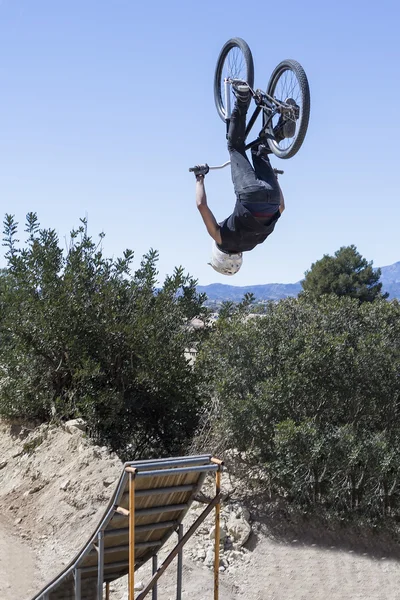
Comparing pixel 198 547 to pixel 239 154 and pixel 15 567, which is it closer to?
pixel 15 567

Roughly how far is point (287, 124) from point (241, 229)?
1.10 m

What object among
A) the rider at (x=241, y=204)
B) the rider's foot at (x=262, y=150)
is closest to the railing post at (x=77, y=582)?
the rider at (x=241, y=204)

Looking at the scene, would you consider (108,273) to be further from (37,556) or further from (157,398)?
(37,556)

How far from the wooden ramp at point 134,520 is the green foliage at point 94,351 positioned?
507 centimetres

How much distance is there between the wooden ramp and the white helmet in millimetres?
1780

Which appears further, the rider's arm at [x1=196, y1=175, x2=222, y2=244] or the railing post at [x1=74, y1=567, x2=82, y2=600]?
the rider's arm at [x1=196, y1=175, x2=222, y2=244]

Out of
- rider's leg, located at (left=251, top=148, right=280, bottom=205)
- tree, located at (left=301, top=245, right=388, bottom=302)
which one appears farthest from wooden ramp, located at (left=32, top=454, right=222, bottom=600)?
tree, located at (left=301, top=245, right=388, bottom=302)

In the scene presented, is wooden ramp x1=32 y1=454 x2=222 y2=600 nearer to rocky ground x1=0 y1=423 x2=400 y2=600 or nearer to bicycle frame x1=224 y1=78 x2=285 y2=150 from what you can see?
rocky ground x1=0 y1=423 x2=400 y2=600

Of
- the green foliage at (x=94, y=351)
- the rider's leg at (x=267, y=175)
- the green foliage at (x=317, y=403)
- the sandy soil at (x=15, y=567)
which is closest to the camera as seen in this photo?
the rider's leg at (x=267, y=175)

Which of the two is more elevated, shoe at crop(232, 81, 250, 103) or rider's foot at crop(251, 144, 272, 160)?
shoe at crop(232, 81, 250, 103)

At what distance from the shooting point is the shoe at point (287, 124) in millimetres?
6957

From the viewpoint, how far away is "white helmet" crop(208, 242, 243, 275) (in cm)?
713

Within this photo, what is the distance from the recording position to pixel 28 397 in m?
12.9

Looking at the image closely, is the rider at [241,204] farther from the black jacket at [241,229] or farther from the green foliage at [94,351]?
the green foliage at [94,351]
